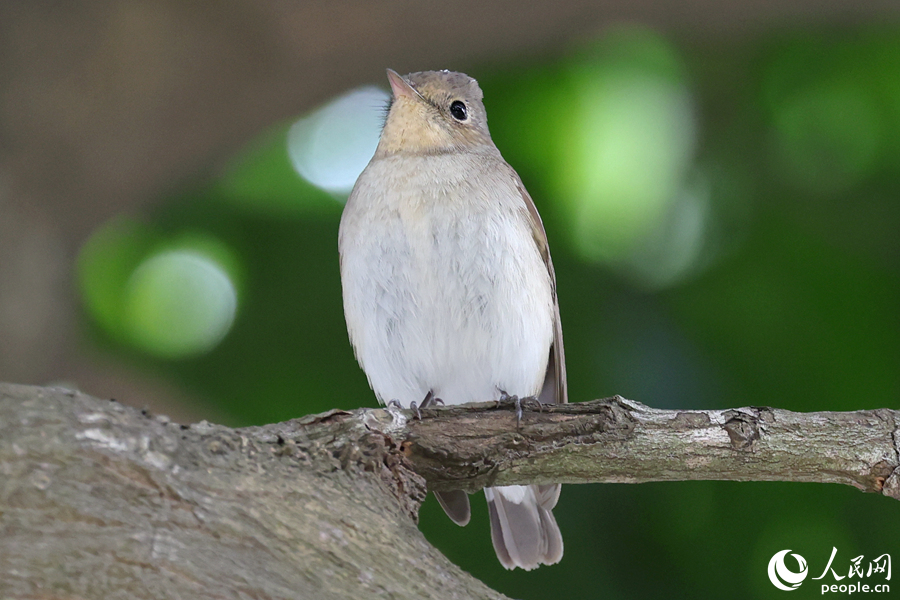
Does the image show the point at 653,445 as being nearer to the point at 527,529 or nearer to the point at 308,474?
the point at 308,474

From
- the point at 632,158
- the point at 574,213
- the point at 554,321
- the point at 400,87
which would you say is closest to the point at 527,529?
the point at 554,321

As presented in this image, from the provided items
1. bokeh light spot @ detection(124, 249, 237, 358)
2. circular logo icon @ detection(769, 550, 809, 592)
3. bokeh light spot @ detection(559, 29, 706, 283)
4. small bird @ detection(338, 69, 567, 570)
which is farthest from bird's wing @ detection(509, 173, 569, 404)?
bokeh light spot @ detection(124, 249, 237, 358)

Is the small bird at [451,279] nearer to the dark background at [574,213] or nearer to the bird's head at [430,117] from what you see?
the bird's head at [430,117]

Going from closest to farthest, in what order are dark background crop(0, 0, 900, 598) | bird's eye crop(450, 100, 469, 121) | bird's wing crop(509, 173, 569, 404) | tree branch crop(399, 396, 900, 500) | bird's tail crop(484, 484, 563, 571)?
1. tree branch crop(399, 396, 900, 500)
2. dark background crop(0, 0, 900, 598)
3. bird's tail crop(484, 484, 563, 571)
4. bird's wing crop(509, 173, 569, 404)
5. bird's eye crop(450, 100, 469, 121)

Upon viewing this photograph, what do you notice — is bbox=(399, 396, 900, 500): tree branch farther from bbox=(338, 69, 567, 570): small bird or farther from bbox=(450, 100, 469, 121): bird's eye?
bbox=(450, 100, 469, 121): bird's eye

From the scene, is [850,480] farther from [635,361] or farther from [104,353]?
[104,353]

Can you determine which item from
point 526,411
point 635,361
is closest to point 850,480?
point 526,411
